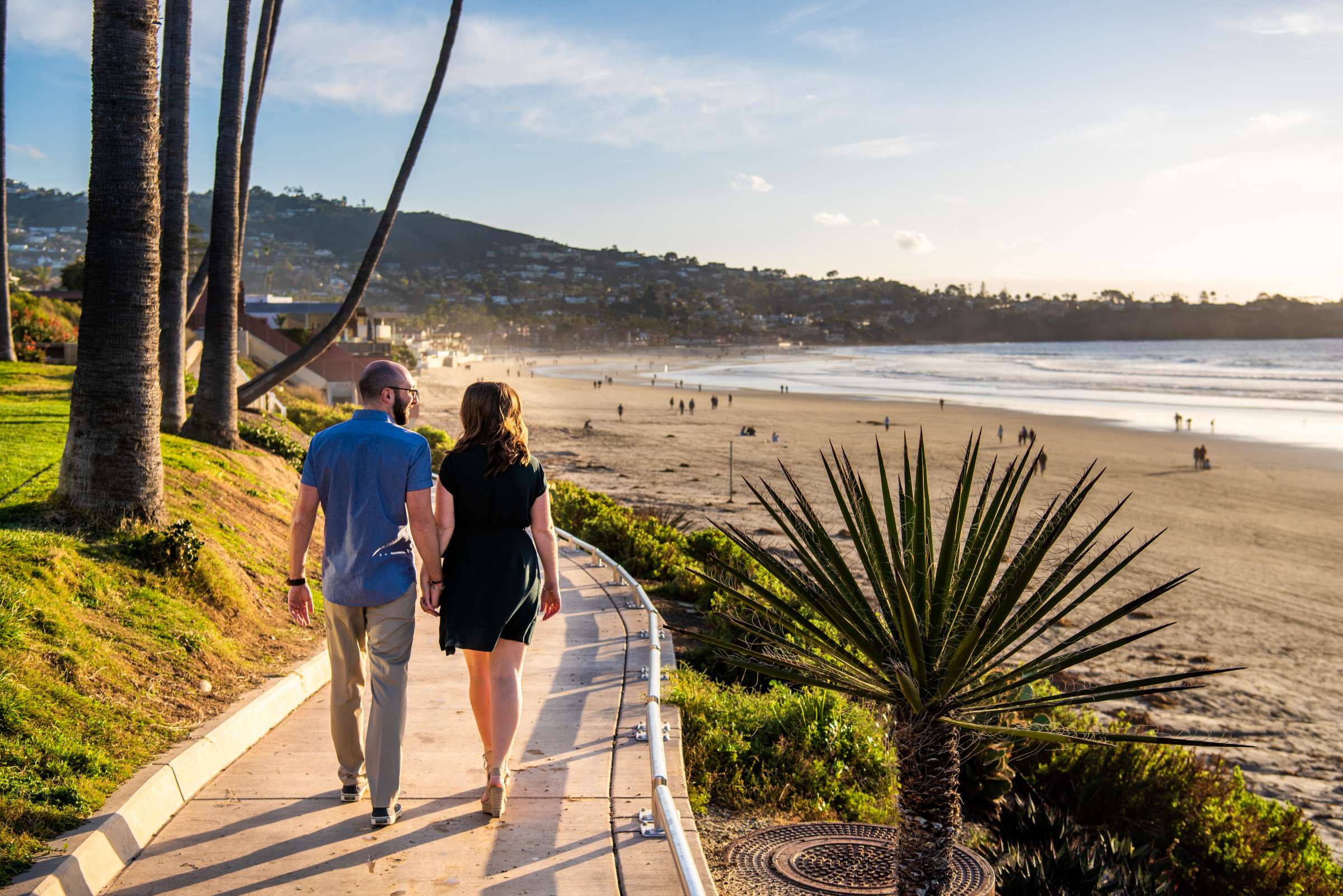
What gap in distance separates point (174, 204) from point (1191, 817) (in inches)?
484

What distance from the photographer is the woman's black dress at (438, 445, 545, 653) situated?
4.13m

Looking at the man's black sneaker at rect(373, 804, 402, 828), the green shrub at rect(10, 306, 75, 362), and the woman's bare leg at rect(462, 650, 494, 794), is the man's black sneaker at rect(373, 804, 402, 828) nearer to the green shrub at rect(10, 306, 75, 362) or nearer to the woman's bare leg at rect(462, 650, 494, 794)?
the woman's bare leg at rect(462, 650, 494, 794)

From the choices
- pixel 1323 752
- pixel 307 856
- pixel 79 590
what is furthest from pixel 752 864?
pixel 1323 752

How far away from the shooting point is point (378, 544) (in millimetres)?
4066

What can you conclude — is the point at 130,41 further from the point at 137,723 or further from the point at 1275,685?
the point at 1275,685

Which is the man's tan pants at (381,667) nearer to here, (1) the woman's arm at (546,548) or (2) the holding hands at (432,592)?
(2) the holding hands at (432,592)

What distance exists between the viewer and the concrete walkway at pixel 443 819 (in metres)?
3.63

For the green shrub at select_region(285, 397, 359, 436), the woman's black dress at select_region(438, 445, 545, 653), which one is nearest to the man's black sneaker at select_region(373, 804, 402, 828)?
the woman's black dress at select_region(438, 445, 545, 653)

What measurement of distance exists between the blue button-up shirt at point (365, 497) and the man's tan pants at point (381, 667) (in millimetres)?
80

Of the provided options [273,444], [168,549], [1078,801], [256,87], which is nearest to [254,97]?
[256,87]

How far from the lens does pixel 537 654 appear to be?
704 centimetres

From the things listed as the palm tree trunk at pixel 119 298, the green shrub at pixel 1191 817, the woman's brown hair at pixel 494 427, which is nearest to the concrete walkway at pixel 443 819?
the woman's brown hair at pixel 494 427

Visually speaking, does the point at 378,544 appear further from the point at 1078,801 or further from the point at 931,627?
the point at 1078,801

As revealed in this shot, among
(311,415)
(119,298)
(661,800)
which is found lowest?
(311,415)
